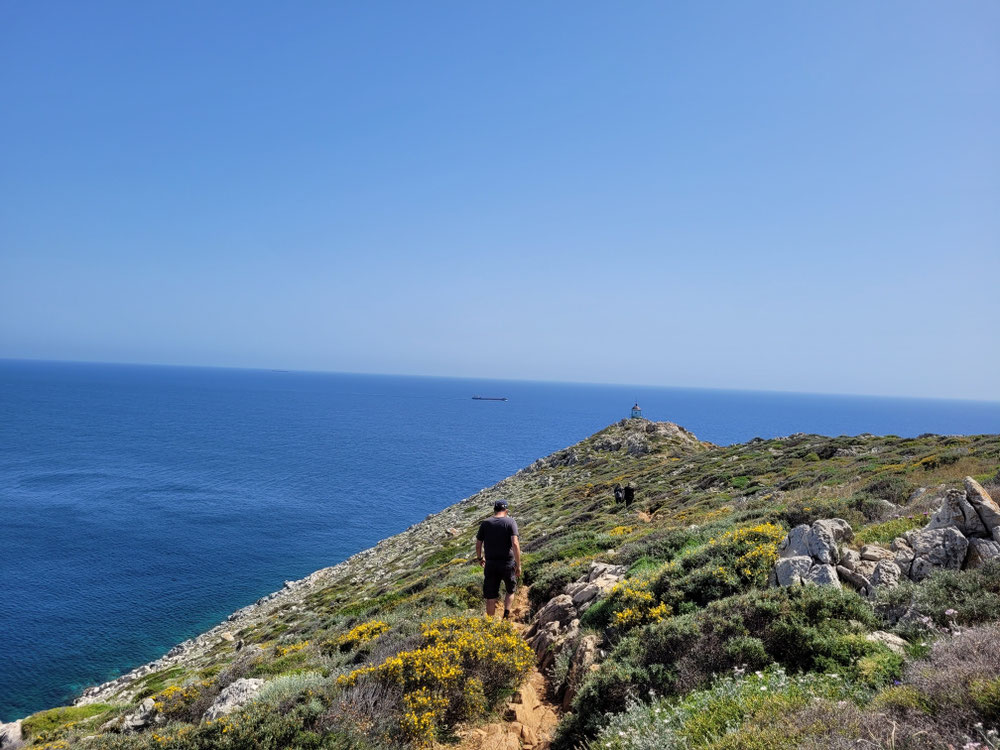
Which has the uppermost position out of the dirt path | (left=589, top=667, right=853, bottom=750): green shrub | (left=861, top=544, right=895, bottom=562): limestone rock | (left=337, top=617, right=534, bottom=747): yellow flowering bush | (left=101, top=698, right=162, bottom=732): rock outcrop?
(left=861, top=544, right=895, bottom=562): limestone rock

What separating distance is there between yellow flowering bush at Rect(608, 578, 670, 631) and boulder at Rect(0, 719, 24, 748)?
18.3 meters

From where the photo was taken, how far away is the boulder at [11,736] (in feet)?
48.3

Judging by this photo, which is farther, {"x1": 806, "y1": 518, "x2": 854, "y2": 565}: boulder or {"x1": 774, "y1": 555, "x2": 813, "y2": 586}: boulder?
{"x1": 806, "y1": 518, "x2": 854, "y2": 565}: boulder

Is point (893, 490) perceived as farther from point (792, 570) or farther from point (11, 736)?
point (11, 736)

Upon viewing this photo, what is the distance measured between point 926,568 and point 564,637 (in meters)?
5.83

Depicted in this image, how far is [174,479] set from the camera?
7869cm

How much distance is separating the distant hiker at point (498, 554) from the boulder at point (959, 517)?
24.9ft

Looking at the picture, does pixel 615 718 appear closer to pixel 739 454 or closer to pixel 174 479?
pixel 739 454

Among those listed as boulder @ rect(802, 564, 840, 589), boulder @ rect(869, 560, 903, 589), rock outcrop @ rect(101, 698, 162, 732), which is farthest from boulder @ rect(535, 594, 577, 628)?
rock outcrop @ rect(101, 698, 162, 732)

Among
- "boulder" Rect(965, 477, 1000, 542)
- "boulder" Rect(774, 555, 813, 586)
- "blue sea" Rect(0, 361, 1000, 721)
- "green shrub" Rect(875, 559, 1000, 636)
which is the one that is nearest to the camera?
"green shrub" Rect(875, 559, 1000, 636)

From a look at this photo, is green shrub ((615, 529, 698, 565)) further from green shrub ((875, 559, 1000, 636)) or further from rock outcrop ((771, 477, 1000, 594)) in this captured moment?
green shrub ((875, 559, 1000, 636))

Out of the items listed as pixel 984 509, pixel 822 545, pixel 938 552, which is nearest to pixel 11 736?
pixel 822 545

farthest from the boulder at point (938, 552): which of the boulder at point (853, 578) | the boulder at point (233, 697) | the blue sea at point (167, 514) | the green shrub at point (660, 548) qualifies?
the blue sea at point (167, 514)

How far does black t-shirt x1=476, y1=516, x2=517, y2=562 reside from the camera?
441 inches
